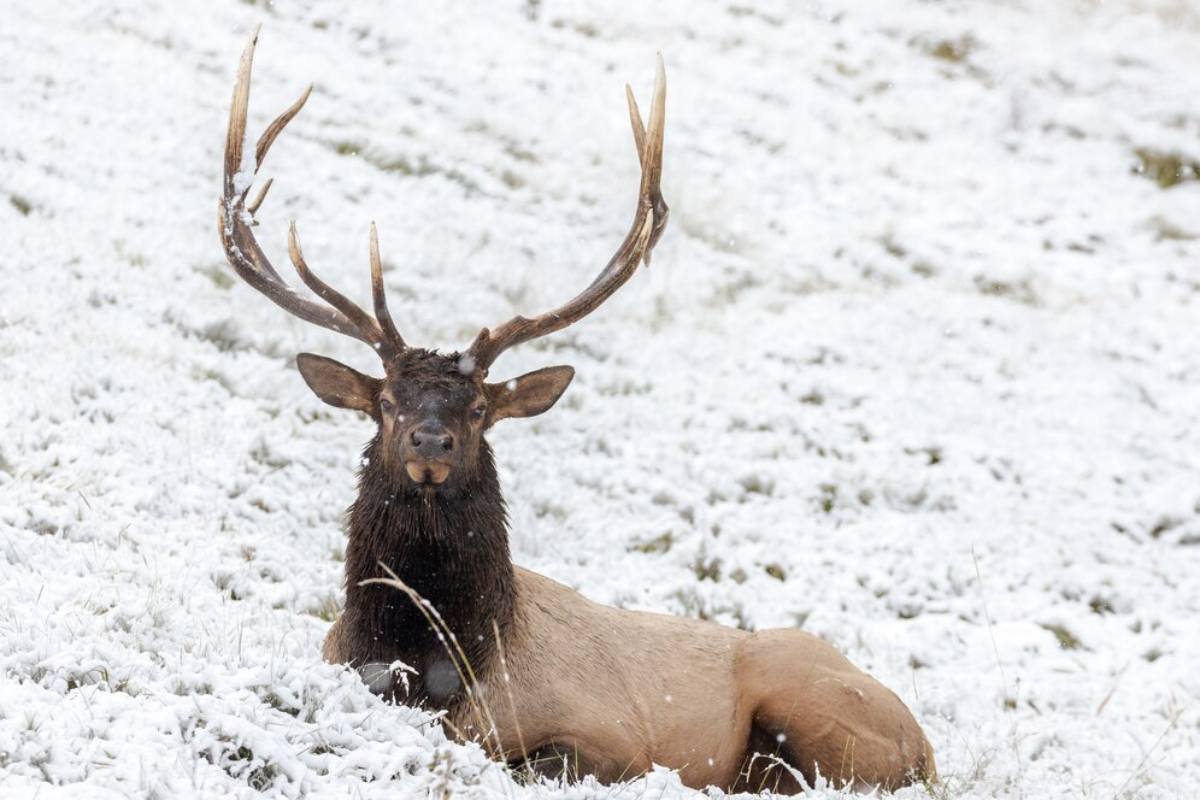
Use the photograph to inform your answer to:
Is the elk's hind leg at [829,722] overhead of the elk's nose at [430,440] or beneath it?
beneath

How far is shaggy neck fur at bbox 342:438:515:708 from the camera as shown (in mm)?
4676

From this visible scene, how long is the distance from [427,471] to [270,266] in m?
1.59

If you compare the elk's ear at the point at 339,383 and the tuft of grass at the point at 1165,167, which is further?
the tuft of grass at the point at 1165,167

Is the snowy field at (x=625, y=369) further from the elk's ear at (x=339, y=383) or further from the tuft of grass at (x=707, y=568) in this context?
the elk's ear at (x=339, y=383)

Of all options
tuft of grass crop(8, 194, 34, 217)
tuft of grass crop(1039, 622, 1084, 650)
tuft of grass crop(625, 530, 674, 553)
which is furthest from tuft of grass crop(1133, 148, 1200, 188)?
tuft of grass crop(8, 194, 34, 217)

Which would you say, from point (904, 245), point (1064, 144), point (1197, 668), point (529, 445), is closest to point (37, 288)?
point (529, 445)

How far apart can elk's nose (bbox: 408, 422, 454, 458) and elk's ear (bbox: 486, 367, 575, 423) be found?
73 cm

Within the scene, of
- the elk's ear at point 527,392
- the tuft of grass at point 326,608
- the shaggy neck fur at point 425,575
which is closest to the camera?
the shaggy neck fur at point 425,575

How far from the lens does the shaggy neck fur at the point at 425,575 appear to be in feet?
15.3

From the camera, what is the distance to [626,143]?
16016 millimetres

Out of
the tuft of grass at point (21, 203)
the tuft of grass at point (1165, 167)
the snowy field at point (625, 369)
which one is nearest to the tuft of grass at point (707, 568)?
the snowy field at point (625, 369)

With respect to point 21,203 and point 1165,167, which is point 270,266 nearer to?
point 21,203

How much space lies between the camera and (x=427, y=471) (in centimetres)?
460

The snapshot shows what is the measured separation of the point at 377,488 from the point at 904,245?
1092 cm
